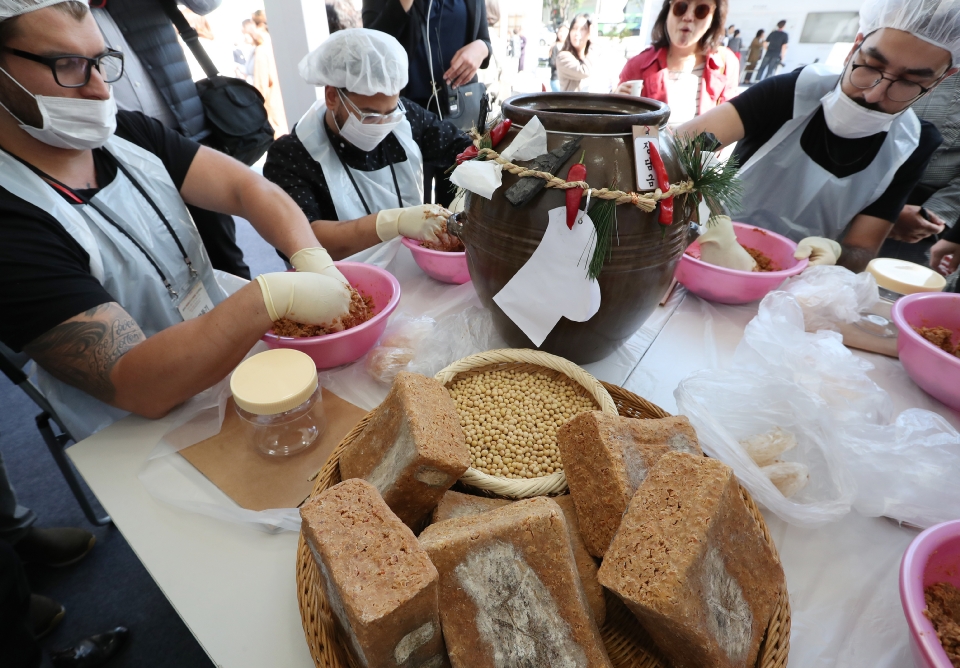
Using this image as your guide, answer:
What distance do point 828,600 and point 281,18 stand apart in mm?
3689

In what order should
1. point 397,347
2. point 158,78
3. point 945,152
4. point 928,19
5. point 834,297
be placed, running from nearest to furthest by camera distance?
point 397,347, point 834,297, point 928,19, point 158,78, point 945,152

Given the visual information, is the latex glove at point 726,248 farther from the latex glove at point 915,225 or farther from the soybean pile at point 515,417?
the latex glove at point 915,225

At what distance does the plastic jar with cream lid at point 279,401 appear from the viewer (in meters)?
0.78

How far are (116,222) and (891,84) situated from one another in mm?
2258

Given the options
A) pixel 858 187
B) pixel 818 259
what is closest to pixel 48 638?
pixel 818 259

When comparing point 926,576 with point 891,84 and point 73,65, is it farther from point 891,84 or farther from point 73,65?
point 73,65

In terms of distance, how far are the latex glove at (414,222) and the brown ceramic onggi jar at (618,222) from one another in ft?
1.34

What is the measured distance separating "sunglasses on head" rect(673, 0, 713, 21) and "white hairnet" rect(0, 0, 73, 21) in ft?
9.01

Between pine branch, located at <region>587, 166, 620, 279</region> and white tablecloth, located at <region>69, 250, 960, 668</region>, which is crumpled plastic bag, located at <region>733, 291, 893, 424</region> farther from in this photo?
pine branch, located at <region>587, 166, 620, 279</region>

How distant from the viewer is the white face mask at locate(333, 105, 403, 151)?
1635 mm

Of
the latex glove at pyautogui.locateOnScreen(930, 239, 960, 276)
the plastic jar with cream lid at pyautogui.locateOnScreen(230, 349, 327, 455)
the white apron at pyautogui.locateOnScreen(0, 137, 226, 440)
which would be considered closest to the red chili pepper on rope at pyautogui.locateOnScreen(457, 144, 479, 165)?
the plastic jar with cream lid at pyautogui.locateOnScreen(230, 349, 327, 455)

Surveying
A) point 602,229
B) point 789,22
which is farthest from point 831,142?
point 789,22

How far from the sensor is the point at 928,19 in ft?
4.29

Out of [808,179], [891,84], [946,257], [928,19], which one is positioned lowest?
[946,257]
